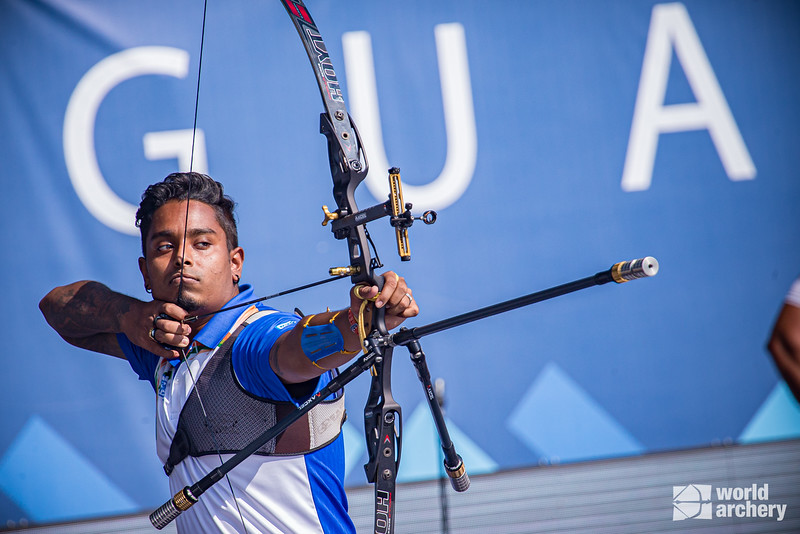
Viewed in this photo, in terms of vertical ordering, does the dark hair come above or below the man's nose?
above

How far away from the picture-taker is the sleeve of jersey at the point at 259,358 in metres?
1.25

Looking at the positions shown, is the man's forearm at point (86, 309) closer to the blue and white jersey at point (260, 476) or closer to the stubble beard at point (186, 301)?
the stubble beard at point (186, 301)

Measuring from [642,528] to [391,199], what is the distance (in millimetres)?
2167

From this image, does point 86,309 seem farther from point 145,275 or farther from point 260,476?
point 260,476

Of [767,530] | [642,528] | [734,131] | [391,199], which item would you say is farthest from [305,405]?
[734,131]

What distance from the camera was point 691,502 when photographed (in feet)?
9.27

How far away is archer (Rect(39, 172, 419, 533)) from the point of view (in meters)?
1.24

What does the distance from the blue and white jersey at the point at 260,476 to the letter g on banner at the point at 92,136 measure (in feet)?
6.30

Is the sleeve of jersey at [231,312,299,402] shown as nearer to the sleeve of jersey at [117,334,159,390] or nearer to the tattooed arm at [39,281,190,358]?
the tattooed arm at [39,281,190,358]

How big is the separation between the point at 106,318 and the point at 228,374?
52 cm

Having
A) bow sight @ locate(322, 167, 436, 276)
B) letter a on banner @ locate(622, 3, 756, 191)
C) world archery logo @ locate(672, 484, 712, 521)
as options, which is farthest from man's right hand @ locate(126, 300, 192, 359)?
letter a on banner @ locate(622, 3, 756, 191)

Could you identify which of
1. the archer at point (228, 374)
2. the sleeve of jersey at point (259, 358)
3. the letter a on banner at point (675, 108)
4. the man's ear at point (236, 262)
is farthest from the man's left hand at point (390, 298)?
the letter a on banner at point (675, 108)

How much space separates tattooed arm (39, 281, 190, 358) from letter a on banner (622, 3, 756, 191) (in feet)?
8.32

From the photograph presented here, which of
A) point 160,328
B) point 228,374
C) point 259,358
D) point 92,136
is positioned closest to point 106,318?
point 160,328
